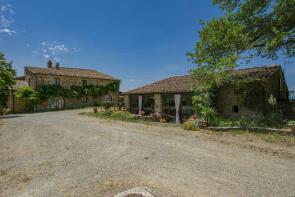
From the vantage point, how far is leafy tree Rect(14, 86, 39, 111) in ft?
80.4

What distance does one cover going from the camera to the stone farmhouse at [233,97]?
12867 millimetres

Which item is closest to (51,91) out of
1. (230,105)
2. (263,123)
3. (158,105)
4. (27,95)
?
(27,95)

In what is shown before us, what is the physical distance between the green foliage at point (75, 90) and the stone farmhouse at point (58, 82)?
1.83 feet

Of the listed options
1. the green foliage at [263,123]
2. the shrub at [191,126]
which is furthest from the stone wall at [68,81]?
the green foliage at [263,123]

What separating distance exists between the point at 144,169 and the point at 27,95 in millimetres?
24791

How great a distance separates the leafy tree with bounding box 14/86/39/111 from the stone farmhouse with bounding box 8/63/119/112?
867mm

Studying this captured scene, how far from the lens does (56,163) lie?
579 centimetres

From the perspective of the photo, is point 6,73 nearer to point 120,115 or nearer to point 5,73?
point 5,73

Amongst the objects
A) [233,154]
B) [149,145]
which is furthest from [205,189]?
[149,145]

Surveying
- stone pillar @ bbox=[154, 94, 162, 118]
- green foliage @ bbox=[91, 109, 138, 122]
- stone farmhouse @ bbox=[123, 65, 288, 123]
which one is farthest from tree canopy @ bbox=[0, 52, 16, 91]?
stone pillar @ bbox=[154, 94, 162, 118]

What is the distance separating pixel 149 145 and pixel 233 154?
9.59ft

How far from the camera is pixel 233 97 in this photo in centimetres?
1375

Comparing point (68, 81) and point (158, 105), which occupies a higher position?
point (68, 81)

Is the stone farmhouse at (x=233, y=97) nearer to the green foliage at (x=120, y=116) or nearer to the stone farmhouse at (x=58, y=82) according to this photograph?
the green foliage at (x=120, y=116)
